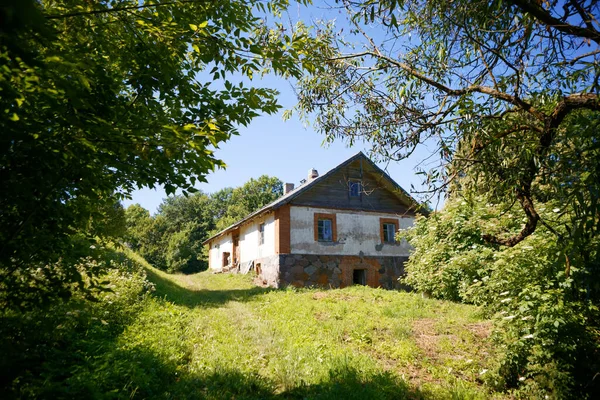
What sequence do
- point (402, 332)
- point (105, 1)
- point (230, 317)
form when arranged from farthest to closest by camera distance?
1. point (230, 317)
2. point (402, 332)
3. point (105, 1)

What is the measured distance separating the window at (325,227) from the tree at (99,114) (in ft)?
49.7

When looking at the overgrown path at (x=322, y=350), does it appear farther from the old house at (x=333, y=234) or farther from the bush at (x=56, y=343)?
the old house at (x=333, y=234)

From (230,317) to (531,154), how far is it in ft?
27.5

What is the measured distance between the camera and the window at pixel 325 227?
1912 cm

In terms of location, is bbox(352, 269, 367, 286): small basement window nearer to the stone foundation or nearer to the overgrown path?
the stone foundation

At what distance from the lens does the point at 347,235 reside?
64.2ft

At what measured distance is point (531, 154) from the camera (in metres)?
3.61

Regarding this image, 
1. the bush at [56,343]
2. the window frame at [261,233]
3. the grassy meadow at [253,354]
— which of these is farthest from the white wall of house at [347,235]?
the bush at [56,343]

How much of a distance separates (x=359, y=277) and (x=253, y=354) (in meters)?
14.2

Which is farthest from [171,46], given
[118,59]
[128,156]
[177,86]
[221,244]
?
[221,244]

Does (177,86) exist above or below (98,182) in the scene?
above

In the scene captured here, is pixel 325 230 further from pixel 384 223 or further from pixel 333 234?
pixel 384 223

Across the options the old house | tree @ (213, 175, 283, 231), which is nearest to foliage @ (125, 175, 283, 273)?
tree @ (213, 175, 283, 231)

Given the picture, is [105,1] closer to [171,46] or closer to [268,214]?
[171,46]
